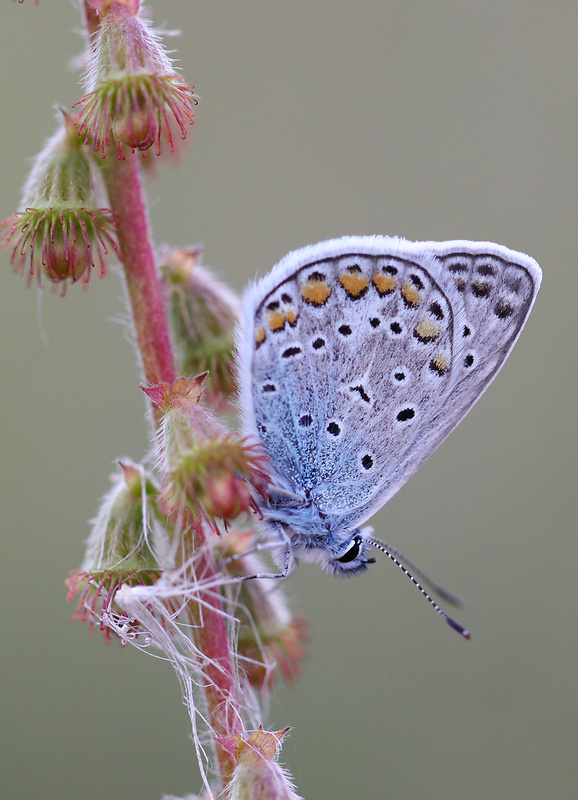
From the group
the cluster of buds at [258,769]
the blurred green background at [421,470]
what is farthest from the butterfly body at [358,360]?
the blurred green background at [421,470]

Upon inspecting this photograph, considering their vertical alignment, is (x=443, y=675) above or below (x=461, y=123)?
below

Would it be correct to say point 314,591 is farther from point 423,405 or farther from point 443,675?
point 423,405

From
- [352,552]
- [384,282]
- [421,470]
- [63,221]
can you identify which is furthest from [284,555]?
[421,470]

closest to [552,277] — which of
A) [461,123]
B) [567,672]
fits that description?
[461,123]

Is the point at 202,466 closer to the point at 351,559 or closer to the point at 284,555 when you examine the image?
the point at 284,555

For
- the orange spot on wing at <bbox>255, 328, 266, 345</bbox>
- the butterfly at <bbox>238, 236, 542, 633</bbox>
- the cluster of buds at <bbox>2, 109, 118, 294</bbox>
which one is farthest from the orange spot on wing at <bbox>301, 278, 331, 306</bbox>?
the cluster of buds at <bbox>2, 109, 118, 294</bbox>

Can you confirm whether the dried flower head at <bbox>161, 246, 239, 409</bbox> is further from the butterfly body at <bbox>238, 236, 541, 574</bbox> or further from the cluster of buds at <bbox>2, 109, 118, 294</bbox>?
the cluster of buds at <bbox>2, 109, 118, 294</bbox>

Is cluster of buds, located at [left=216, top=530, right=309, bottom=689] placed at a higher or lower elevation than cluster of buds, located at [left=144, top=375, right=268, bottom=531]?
lower
